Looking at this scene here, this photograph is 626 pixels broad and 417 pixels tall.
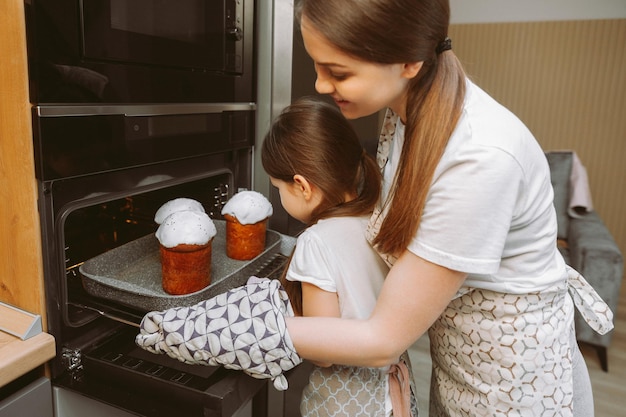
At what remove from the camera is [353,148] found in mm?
950

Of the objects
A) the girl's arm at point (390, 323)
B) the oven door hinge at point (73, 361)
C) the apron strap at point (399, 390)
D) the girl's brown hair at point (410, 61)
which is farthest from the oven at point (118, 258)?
the girl's brown hair at point (410, 61)

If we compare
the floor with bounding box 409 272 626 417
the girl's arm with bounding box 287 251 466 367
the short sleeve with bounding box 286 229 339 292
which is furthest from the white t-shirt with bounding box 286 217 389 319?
the floor with bounding box 409 272 626 417

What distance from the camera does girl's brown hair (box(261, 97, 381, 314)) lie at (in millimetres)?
903

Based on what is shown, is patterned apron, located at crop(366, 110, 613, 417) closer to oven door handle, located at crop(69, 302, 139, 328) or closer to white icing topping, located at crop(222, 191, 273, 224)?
white icing topping, located at crop(222, 191, 273, 224)

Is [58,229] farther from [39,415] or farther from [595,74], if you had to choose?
[595,74]

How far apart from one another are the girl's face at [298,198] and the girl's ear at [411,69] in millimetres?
305

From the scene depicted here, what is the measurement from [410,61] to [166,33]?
487mm

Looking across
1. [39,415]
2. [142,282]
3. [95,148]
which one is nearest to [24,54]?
[95,148]

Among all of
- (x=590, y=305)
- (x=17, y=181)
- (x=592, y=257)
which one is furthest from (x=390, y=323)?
(x=592, y=257)

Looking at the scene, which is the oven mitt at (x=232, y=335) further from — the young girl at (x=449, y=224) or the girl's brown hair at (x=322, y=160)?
the girl's brown hair at (x=322, y=160)

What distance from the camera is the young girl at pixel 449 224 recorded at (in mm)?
637

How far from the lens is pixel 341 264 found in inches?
33.2

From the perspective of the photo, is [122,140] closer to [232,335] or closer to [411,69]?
[232,335]

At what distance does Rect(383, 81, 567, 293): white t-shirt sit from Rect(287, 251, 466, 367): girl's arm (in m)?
0.03
